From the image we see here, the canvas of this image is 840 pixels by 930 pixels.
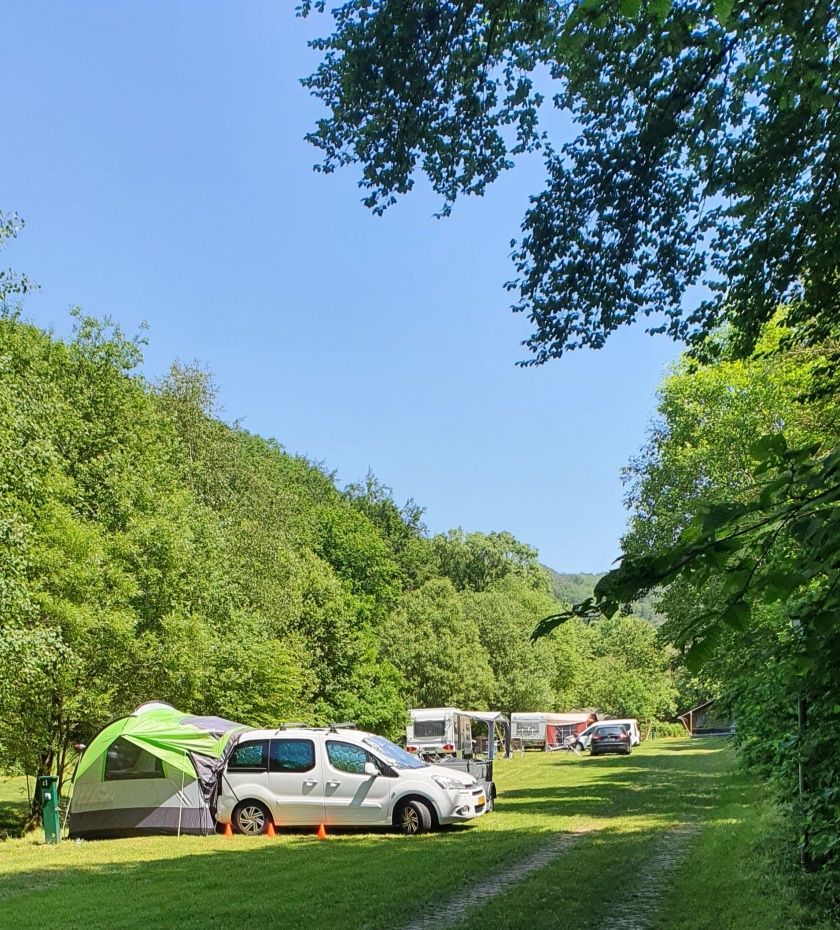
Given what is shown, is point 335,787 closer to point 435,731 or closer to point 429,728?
point 435,731

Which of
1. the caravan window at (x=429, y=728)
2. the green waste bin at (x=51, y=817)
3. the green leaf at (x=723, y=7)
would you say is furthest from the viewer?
the caravan window at (x=429, y=728)

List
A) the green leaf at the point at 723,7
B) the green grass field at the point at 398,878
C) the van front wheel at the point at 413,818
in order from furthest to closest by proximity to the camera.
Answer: the van front wheel at the point at 413,818, the green grass field at the point at 398,878, the green leaf at the point at 723,7

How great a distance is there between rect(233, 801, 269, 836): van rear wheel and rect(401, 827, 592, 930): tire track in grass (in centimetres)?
511

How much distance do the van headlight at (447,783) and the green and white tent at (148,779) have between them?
379 centimetres

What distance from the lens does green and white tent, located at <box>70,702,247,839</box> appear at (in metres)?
15.2

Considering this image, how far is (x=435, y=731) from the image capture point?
3894 centimetres

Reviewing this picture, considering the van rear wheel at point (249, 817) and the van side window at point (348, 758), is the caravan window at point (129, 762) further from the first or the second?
the van side window at point (348, 758)

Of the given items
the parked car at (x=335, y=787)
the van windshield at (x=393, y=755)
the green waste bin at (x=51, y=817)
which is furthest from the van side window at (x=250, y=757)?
the green waste bin at (x=51, y=817)

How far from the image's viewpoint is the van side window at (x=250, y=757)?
601 inches

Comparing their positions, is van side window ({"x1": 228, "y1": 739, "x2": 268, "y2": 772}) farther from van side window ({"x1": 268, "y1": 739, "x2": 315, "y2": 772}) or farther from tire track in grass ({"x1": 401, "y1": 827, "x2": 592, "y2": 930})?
tire track in grass ({"x1": 401, "y1": 827, "x2": 592, "y2": 930})

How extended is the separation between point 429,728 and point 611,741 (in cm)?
1292

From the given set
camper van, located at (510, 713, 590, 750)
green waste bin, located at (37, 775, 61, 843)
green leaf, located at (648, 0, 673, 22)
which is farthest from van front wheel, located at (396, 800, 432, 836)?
camper van, located at (510, 713, 590, 750)

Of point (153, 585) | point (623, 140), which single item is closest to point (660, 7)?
point (623, 140)

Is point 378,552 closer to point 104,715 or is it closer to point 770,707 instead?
point 104,715
